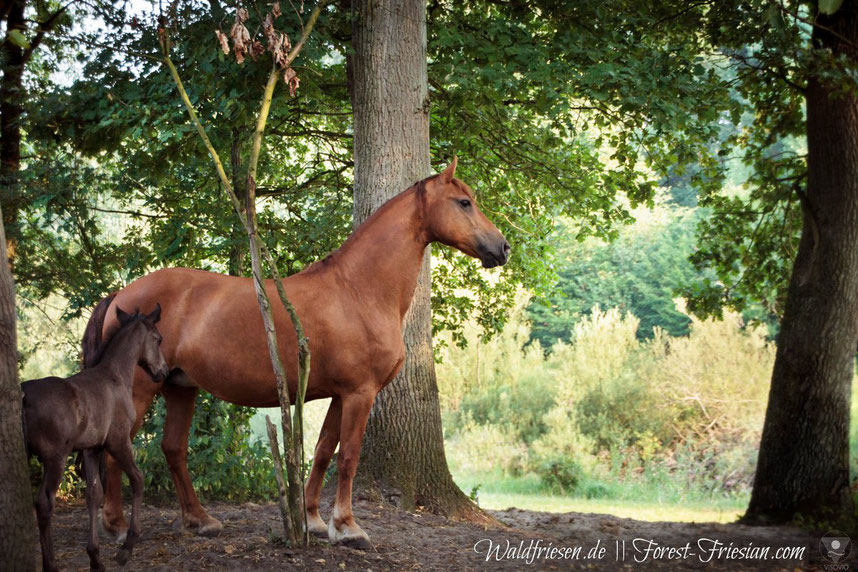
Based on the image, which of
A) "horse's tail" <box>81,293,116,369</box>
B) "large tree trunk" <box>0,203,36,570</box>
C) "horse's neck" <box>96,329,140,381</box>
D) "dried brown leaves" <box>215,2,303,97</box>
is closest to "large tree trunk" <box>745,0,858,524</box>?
"dried brown leaves" <box>215,2,303,97</box>

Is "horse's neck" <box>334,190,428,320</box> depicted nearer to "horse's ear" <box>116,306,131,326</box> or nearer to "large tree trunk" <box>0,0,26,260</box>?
"horse's ear" <box>116,306,131,326</box>

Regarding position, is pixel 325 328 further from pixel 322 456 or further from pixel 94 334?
pixel 94 334

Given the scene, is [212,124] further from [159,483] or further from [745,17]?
[745,17]

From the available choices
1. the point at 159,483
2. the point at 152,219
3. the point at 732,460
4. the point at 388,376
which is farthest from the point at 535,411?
the point at 388,376

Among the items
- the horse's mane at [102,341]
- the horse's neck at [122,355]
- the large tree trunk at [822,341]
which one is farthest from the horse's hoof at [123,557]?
the large tree trunk at [822,341]

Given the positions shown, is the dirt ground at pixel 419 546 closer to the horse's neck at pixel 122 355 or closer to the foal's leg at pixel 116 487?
the foal's leg at pixel 116 487

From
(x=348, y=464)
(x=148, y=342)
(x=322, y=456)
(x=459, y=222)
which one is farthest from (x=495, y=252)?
(x=148, y=342)

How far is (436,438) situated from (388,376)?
207cm

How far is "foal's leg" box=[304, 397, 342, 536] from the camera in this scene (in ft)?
17.9

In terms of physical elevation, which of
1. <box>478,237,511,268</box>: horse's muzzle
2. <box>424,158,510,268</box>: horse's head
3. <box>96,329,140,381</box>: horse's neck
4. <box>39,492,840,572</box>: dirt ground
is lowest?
<box>39,492,840,572</box>: dirt ground

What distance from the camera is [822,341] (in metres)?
8.60

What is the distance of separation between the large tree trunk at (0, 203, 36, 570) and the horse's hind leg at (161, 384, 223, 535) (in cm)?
159

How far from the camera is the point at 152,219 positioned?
10.7 meters

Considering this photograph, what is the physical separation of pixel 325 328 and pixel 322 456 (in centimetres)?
89
